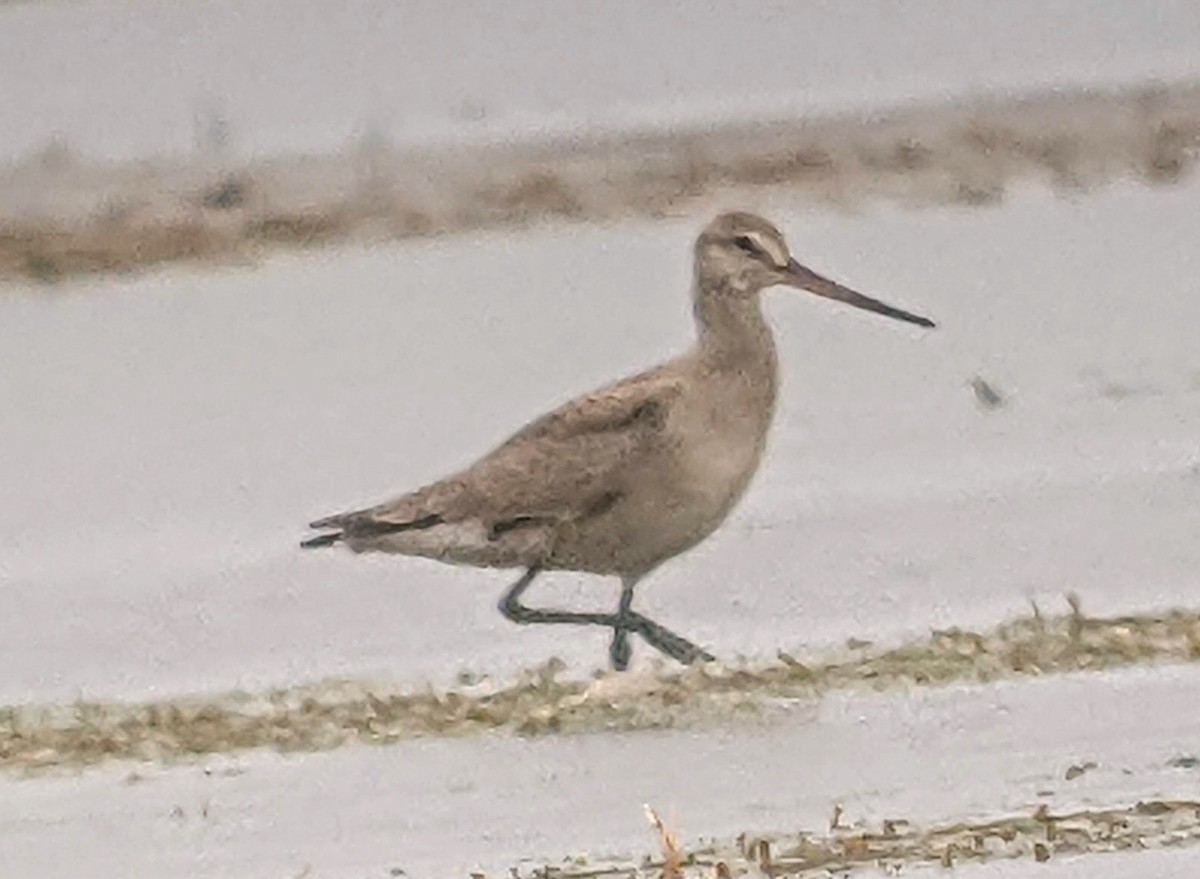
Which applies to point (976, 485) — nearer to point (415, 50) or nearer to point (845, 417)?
point (845, 417)

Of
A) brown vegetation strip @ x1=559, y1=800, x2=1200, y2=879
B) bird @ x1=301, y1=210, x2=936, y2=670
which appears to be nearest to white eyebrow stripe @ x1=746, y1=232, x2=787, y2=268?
bird @ x1=301, y1=210, x2=936, y2=670

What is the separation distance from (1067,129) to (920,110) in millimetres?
466

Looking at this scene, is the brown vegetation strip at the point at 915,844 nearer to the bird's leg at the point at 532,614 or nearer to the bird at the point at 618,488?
the bird at the point at 618,488

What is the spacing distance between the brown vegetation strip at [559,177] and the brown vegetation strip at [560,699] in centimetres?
471

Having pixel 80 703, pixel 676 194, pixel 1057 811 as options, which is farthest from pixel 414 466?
pixel 1057 811

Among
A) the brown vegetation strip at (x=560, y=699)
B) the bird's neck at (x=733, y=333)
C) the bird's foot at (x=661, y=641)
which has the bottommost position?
the brown vegetation strip at (x=560, y=699)

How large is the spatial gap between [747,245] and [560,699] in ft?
4.30

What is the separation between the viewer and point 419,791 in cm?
674

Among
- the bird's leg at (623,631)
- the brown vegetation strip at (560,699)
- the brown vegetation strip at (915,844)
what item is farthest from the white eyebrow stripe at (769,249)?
the brown vegetation strip at (915,844)

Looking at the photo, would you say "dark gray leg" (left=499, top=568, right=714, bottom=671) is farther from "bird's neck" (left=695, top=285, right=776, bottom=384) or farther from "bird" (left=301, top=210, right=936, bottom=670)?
"bird's neck" (left=695, top=285, right=776, bottom=384)

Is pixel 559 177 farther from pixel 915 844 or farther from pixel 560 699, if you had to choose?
pixel 915 844

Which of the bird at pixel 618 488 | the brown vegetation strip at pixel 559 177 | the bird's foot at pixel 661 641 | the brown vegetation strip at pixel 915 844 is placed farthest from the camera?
the brown vegetation strip at pixel 559 177

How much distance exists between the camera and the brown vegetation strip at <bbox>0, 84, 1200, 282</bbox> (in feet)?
40.7

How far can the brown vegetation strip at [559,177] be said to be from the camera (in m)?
12.4
